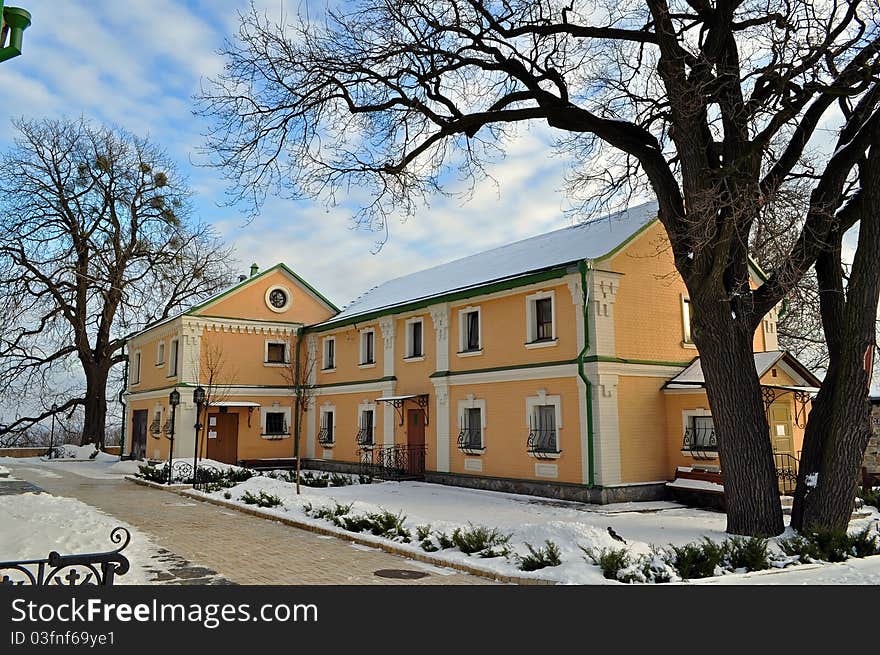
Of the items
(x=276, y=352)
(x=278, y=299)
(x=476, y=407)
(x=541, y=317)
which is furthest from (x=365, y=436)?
(x=541, y=317)

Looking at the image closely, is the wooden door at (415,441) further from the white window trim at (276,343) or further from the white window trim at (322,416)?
the white window trim at (276,343)

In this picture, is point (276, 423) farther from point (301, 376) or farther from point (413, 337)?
point (413, 337)

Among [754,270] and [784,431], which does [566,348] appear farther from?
[754,270]

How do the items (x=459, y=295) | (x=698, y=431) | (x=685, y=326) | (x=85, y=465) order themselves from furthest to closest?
(x=85, y=465) < (x=459, y=295) < (x=685, y=326) < (x=698, y=431)

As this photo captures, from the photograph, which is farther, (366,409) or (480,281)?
→ (366,409)

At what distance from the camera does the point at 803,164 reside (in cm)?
1325

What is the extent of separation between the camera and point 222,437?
96.0 feet

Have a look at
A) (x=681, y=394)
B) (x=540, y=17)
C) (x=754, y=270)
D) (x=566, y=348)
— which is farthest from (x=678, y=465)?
(x=540, y=17)

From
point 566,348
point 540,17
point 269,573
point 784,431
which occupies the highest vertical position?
point 540,17

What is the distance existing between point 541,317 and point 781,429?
6693 millimetres

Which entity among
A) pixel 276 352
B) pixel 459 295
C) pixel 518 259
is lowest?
pixel 276 352
